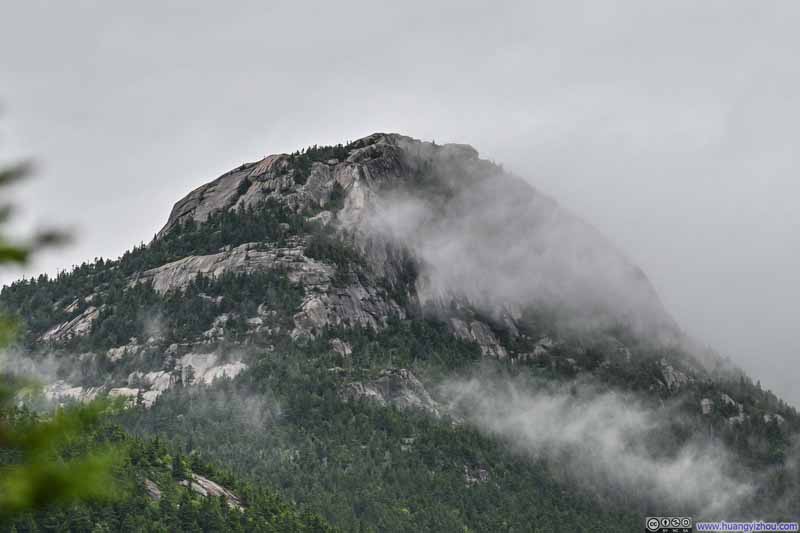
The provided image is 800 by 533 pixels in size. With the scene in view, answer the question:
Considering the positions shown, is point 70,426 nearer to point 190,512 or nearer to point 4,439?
point 4,439

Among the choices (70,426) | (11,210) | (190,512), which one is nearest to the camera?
(70,426)

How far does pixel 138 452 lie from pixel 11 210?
17412 cm

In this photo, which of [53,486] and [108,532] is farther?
[108,532]

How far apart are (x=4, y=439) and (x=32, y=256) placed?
3.02 meters

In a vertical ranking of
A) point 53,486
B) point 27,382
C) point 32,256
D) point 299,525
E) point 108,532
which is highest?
point 32,256

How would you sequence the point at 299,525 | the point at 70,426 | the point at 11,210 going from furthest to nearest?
1. the point at 299,525
2. the point at 11,210
3. the point at 70,426

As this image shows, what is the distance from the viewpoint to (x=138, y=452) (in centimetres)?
18312

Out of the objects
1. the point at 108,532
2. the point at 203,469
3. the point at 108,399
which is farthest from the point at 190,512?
the point at 108,399

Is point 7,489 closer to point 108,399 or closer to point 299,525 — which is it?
point 108,399

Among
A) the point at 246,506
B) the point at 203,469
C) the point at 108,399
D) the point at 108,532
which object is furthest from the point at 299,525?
the point at 108,399

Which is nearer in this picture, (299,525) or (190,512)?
(190,512)

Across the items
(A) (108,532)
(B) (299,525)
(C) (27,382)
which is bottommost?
(B) (299,525)

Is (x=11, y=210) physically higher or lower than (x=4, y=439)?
higher

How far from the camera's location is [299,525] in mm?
181750
